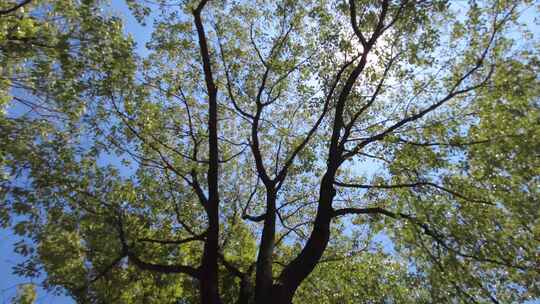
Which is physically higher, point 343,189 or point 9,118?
point 343,189

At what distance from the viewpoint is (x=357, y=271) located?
43.4 ft

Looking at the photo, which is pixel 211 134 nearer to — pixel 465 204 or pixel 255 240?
pixel 465 204

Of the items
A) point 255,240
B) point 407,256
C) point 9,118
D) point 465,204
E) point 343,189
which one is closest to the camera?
point 9,118

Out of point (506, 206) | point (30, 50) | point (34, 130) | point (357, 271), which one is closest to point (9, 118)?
point (34, 130)

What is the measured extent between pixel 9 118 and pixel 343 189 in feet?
35.0

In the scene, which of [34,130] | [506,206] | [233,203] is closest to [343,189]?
[233,203]

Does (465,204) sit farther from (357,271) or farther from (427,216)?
(357,271)

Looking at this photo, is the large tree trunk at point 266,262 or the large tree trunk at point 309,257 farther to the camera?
the large tree trunk at point 266,262

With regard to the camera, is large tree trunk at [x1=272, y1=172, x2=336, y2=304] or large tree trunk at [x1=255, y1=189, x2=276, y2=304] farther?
large tree trunk at [x1=255, y1=189, x2=276, y2=304]

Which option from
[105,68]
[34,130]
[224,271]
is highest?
[105,68]

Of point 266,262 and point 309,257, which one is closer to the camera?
point 309,257

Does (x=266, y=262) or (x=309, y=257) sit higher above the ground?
(x=266, y=262)

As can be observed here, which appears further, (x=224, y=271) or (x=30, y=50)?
(x=224, y=271)

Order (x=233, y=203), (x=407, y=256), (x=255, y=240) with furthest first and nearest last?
(x=255, y=240), (x=233, y=203), (x=407, y=256)
